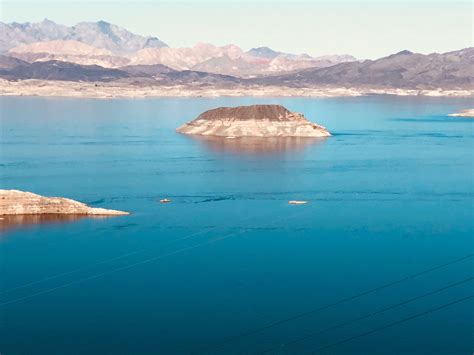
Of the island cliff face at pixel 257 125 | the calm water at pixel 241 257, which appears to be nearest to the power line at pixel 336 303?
the calm water at pixel 241 257

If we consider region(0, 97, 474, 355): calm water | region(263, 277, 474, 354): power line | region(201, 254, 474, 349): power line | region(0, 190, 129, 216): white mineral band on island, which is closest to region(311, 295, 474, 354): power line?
region(0, 97, 474, 355): calm water

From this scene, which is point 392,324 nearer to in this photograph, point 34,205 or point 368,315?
point 368,315

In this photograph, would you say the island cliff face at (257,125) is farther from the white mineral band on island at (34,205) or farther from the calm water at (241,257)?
the white mineral band on island at (34,205)

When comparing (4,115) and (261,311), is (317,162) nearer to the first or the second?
(261,311)

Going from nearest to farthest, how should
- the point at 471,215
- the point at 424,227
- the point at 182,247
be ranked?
the point at 182,247
the point at 424,227
the point at 471,215

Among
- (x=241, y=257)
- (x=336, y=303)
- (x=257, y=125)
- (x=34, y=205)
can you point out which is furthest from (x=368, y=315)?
(x=257, y=125)

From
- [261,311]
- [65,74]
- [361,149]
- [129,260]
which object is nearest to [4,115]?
[361,149]
